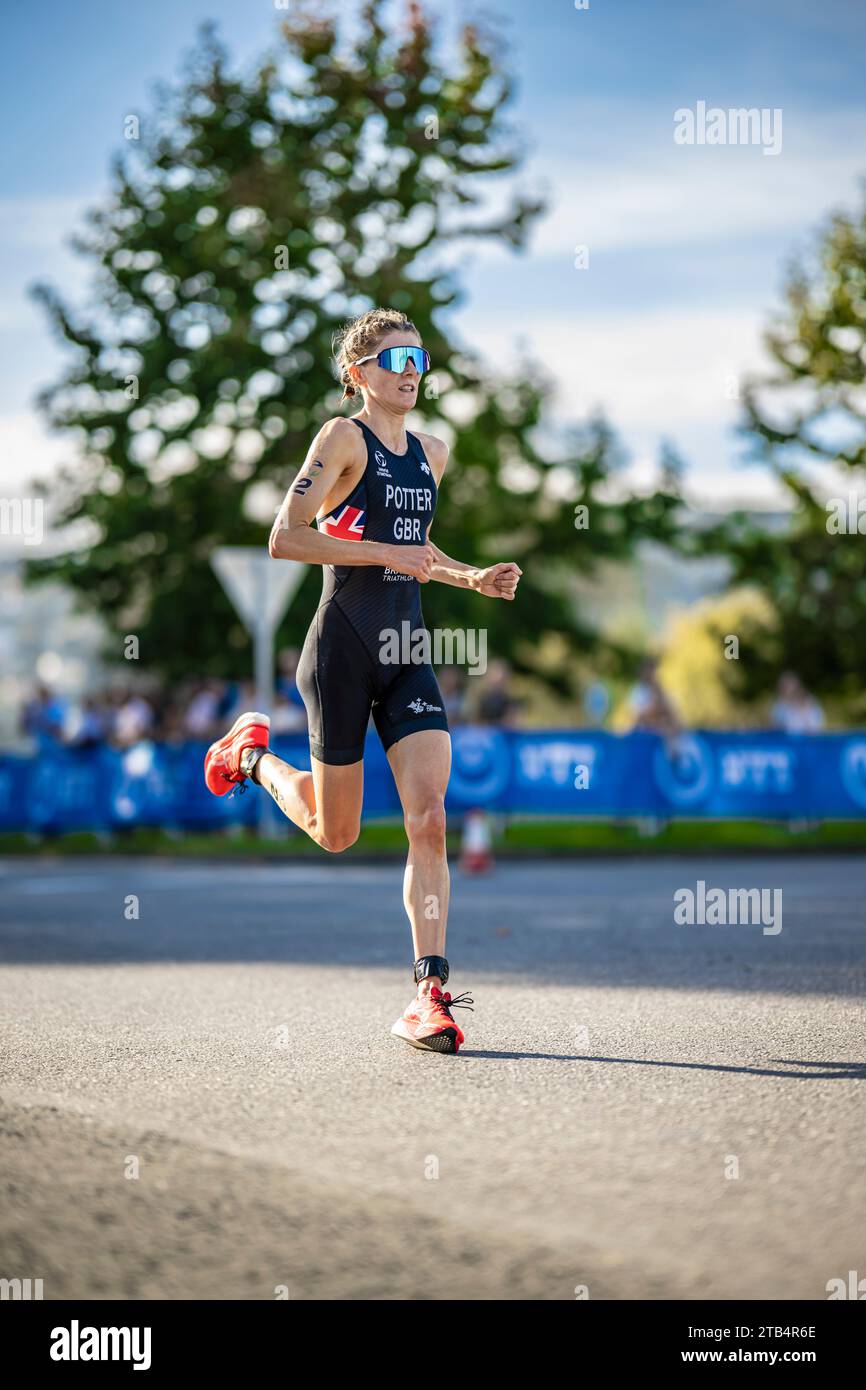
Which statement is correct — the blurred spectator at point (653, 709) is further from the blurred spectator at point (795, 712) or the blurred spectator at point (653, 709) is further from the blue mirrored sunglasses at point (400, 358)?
the blue mirrored sunglasses at point (400, 358)

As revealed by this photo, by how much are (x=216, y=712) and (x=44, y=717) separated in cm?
228

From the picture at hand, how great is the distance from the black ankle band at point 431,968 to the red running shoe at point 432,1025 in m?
0.05

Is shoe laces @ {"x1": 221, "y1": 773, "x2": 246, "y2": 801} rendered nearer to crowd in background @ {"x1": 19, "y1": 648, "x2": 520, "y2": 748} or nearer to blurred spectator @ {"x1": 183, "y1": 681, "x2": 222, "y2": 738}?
crowd in background @ {"x1": 19, "y1": 648, "x2": 520, "y2": 748}

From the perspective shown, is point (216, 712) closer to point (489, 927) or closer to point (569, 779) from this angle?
point (569, 779)

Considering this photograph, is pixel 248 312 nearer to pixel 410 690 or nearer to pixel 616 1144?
pixel 410 690

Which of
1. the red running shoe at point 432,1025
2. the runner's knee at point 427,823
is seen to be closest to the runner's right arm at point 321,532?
the runner's knee at point 427,823

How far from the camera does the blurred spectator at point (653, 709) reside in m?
20.5

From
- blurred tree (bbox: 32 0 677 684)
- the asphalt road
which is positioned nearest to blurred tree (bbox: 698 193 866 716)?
blurred tree (bbox: 32 0 677 684)

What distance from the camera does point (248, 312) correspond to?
30.2m

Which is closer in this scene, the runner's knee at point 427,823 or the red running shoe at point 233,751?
the runner's knee at point 427,823

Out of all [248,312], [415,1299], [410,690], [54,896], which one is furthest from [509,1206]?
[248,312]

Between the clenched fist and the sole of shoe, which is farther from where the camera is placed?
the clenched fist

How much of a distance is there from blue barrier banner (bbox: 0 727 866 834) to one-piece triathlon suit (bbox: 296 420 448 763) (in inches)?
538

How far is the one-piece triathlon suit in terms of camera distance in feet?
20.4
